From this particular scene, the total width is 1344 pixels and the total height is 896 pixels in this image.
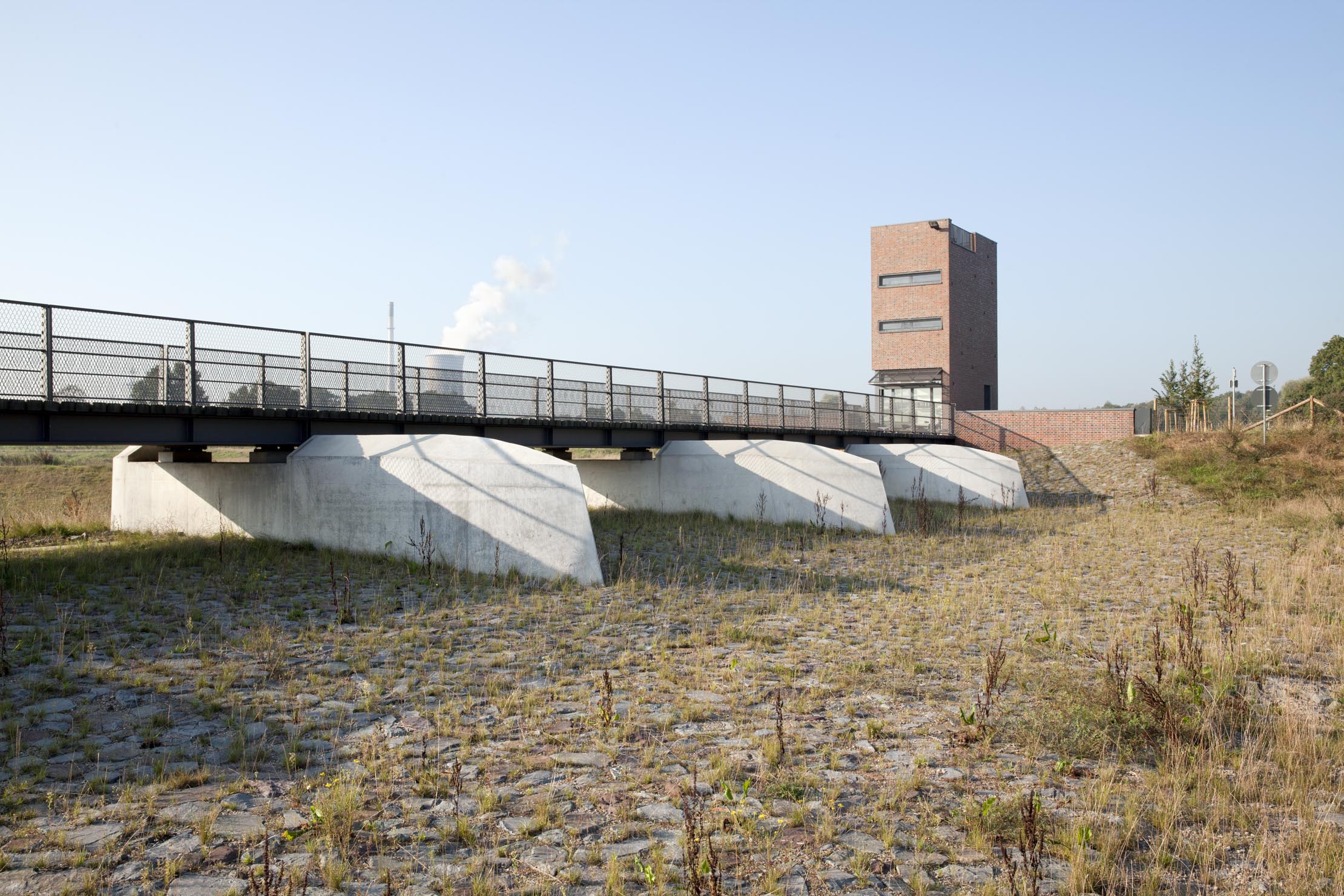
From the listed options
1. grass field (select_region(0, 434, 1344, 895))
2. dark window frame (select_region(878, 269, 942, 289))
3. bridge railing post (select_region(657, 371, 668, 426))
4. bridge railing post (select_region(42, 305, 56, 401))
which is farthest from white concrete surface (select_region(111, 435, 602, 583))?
dark window frame (select_region(878, 269, 942, 289))

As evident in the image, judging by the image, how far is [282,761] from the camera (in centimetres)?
673

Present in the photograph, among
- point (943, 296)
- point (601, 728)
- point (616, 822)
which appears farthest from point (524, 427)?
point (943, 296)

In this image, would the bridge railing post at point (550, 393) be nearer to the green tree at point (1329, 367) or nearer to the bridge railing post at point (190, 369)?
the bridge railing post at point (190, 369)

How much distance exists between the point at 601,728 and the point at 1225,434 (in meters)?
31.3

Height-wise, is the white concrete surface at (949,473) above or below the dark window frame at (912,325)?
below

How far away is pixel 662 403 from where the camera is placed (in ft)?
79.7

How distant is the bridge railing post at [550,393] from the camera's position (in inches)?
840

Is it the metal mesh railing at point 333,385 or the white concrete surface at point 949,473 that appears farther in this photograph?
the white concrete surface at point 949,473

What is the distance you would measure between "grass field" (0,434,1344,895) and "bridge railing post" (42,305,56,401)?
8.15ft

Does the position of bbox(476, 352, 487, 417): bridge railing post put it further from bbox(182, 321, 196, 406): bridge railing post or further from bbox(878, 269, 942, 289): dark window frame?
bbox(878, 269, 942, 289): dark window frame

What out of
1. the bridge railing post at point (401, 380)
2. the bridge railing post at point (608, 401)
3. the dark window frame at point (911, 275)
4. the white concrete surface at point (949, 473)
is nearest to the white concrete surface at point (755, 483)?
the bridge railing post at point (608, 401)

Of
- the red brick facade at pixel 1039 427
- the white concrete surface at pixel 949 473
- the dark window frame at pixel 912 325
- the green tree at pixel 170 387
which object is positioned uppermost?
the dark window frame at pixel 912 325

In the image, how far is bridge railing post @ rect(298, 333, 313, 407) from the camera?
1730 cm

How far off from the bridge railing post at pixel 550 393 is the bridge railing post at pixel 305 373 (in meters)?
5.44
